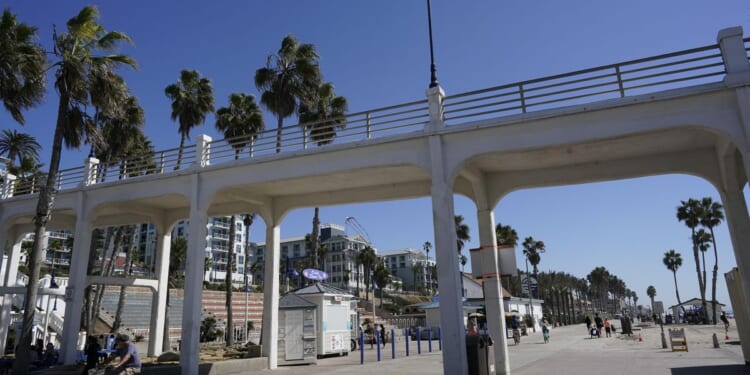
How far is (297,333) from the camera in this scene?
60.3 feet

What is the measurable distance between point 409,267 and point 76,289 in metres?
137

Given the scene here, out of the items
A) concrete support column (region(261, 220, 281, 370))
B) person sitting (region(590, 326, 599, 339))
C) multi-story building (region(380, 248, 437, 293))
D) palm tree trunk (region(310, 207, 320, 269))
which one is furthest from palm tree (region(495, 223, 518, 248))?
multi-story building (region(380, 248, 437, 293))

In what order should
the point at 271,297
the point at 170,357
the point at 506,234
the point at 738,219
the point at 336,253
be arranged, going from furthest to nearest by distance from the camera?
the point at 336,253, the point at 506,234, the point at 271,297, the point at 170,357, the point at 738,219

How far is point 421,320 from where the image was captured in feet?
167

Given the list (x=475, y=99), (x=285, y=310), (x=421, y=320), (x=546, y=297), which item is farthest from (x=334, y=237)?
(x=475, y=99)

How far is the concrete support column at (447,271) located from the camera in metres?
11.0

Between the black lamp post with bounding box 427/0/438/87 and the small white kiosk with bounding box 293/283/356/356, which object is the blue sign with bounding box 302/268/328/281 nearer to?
the small white kiosk with bounding box 293/283/356/356

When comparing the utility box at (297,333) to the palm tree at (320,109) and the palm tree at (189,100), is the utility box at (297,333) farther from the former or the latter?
the palm tree at (189,100)

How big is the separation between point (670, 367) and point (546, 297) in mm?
104315

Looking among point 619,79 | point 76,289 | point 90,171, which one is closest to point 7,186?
point 90,171

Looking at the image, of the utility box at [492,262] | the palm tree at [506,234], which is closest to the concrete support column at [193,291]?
the utility box at [492,262]

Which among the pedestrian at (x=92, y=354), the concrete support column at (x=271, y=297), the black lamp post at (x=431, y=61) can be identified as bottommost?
the pedestrian at (x=92, y=354)

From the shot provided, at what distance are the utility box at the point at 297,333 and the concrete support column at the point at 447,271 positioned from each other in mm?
8485

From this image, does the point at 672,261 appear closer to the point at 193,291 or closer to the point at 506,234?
the point at 506,234
